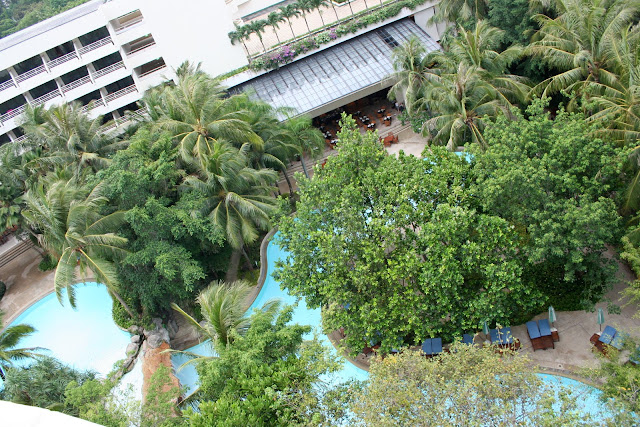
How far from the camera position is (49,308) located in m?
27.4

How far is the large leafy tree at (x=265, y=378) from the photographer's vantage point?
568 inches

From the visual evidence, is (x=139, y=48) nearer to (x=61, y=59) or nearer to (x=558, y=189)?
(x=61, y=59)

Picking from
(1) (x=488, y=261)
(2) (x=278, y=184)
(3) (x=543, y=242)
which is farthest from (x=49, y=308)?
(3) (x=543, y=242)

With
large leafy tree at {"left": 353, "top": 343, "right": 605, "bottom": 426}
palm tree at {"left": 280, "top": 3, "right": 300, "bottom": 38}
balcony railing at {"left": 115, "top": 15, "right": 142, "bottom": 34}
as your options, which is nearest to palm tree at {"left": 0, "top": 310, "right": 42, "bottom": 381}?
large leafy tree at {"left": 353, "top": 343, "right": 605, "bottom": 426}

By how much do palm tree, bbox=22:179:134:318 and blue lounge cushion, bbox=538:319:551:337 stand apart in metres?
15.6

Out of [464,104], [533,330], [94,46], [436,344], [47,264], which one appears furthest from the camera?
[94,46]

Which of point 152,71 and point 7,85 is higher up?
point 7,85

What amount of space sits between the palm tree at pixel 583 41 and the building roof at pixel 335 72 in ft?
31.8

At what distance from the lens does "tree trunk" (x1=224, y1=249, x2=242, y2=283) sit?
26438mm

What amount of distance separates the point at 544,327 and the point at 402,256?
5839mm

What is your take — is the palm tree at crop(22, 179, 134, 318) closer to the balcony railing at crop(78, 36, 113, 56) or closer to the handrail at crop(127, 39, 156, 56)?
the balcony railing at crop(78, 36, 113, 56)

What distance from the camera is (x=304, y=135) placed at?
2794 cm

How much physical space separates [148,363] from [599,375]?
16.6 metres

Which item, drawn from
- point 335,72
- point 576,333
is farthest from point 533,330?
point 335,72
